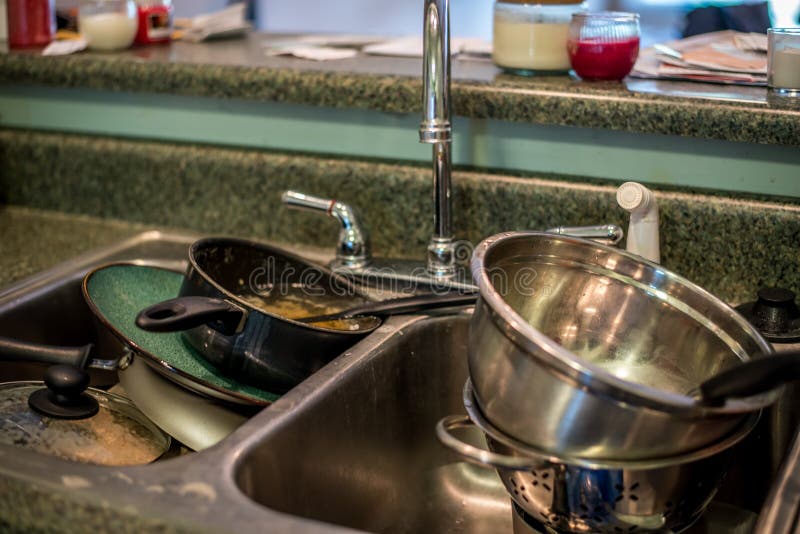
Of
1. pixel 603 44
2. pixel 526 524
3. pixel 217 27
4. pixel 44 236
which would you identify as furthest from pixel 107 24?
pixel 526 524

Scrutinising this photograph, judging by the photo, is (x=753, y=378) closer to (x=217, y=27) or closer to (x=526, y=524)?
(x=526, y=524)

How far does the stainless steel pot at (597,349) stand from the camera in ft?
2.14

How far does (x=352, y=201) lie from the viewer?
4.00 ft

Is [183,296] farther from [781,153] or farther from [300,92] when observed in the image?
[781,153]

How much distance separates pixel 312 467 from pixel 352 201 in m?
0.47

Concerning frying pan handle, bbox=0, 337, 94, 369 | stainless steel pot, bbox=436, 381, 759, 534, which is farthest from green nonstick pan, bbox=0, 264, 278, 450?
stainless steel pot, bbox=436, 381, 759, 534

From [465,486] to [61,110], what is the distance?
834 millimetres

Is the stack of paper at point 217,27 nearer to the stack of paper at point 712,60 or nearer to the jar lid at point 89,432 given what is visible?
the stack of paper at point 712,60

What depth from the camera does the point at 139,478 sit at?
71 cm

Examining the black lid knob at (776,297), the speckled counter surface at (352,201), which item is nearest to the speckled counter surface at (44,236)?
the speckled counter surface at (352,201)

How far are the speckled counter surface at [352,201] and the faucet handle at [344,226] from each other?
0.07 metres

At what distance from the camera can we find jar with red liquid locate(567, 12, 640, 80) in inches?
42.1

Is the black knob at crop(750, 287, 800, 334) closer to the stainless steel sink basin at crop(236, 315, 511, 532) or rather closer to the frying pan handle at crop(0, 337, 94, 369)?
the stainless steel sink basin at crop(236, 315, 511, 532)

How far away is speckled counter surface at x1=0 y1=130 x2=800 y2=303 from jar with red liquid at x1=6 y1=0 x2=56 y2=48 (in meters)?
0.16
